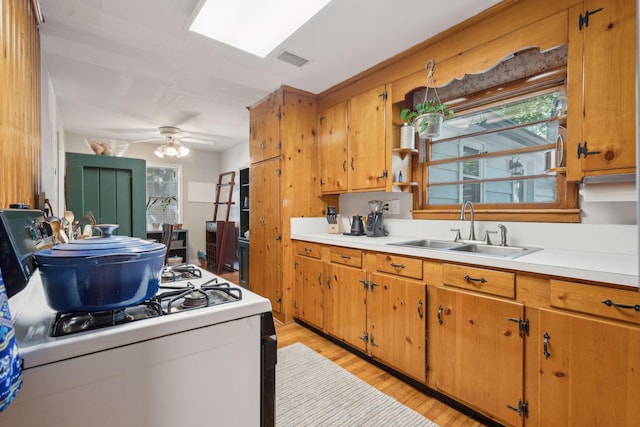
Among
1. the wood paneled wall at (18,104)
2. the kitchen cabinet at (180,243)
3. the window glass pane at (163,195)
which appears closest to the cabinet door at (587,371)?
the wood paneled wall at (18,104)

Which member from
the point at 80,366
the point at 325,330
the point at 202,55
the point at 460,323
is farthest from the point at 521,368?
the point at 202,55

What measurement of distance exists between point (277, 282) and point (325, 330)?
0.75m

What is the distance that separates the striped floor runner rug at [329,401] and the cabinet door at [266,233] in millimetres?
1014

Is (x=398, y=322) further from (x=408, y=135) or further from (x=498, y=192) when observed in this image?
(x=408, y=135)

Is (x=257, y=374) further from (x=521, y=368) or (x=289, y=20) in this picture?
(x=289, y=20)

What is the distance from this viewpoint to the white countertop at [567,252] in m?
1.19

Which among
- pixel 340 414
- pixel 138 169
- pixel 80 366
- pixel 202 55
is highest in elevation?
pixel 202 55

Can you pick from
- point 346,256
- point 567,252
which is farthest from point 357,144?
point 567,252

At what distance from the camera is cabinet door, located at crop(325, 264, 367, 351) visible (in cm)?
220

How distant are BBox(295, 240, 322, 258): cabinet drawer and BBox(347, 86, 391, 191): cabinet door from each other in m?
0.66

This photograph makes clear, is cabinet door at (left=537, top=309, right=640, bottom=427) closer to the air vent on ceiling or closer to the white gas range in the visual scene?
the white gas range

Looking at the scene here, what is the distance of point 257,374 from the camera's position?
32.4 inches

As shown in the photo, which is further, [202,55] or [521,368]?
[202,55]

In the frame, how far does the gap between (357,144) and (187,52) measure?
1.62 m
